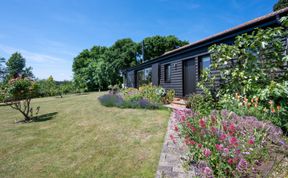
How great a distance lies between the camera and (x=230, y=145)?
5.35ft

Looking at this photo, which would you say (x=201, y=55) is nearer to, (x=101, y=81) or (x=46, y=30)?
(x=46, y=30)

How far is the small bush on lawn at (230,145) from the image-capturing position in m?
1.53

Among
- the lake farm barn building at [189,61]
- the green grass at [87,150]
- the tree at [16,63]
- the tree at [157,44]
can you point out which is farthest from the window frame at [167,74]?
the tree at [16,63]

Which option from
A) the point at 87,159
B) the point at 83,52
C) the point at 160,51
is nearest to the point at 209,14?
the point at 87,159

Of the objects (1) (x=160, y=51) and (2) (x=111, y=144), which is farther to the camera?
(1) (x=160, y=51)

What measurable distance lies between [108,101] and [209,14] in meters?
8.82

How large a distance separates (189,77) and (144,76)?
22.4 ft

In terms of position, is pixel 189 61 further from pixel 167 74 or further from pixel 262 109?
pixel 262 109

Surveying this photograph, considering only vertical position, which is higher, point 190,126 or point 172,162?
point 190,126

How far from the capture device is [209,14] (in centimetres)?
987

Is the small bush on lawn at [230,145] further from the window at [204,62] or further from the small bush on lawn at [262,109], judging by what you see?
the window at [204,62]

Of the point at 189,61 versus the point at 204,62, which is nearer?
the point at 204,62

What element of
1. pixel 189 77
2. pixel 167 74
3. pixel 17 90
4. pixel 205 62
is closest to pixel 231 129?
pixel 205 62

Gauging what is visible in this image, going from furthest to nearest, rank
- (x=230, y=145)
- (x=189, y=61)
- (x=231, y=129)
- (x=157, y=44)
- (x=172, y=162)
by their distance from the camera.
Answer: (x=157, y=44) → (x=189, y=61) → (x=172, y=162) → (x=231, y=129) → (x=230, y=145)
